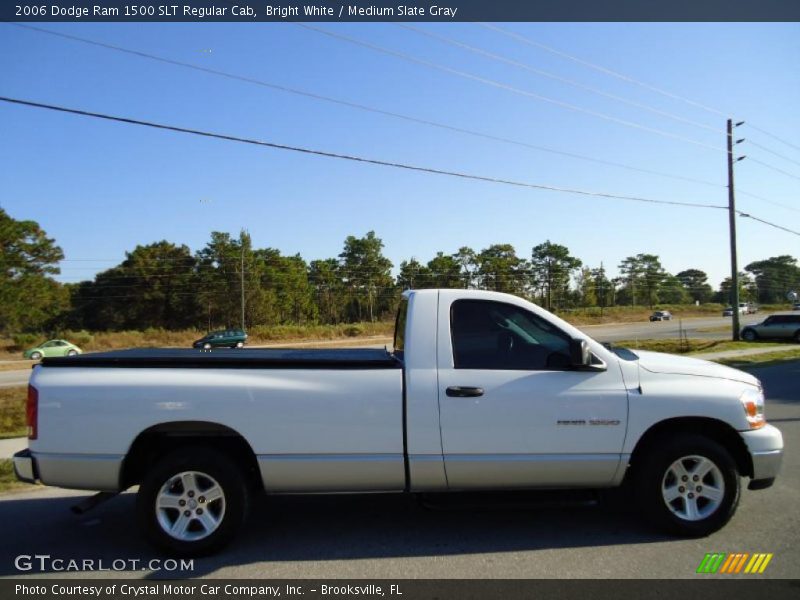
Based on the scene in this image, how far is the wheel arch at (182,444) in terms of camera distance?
13.3ft

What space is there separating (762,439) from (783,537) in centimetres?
75

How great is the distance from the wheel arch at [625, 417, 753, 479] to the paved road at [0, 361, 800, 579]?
543 mm

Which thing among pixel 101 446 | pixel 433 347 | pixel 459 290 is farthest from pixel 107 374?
pixel 459 290

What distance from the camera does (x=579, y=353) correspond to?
161 inches

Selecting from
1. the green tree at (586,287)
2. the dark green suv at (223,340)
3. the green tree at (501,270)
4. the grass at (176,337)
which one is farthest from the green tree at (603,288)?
the dark green suv at (223,340)

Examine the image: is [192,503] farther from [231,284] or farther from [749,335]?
[231,284]

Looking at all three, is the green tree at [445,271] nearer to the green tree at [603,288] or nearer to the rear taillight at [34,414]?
the green tree at [603,288]

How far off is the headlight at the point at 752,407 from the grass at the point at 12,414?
1002 centimetres

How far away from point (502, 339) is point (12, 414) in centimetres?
1178

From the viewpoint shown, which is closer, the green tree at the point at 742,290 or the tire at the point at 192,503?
the tire at the point at 192,503

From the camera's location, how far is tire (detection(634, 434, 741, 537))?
4191 millimetres

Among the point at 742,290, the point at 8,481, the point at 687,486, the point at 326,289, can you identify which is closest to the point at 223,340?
the point at 8,481

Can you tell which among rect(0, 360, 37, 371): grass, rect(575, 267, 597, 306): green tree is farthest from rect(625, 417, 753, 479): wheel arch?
rect(575, 267, 597, 306): green tree
